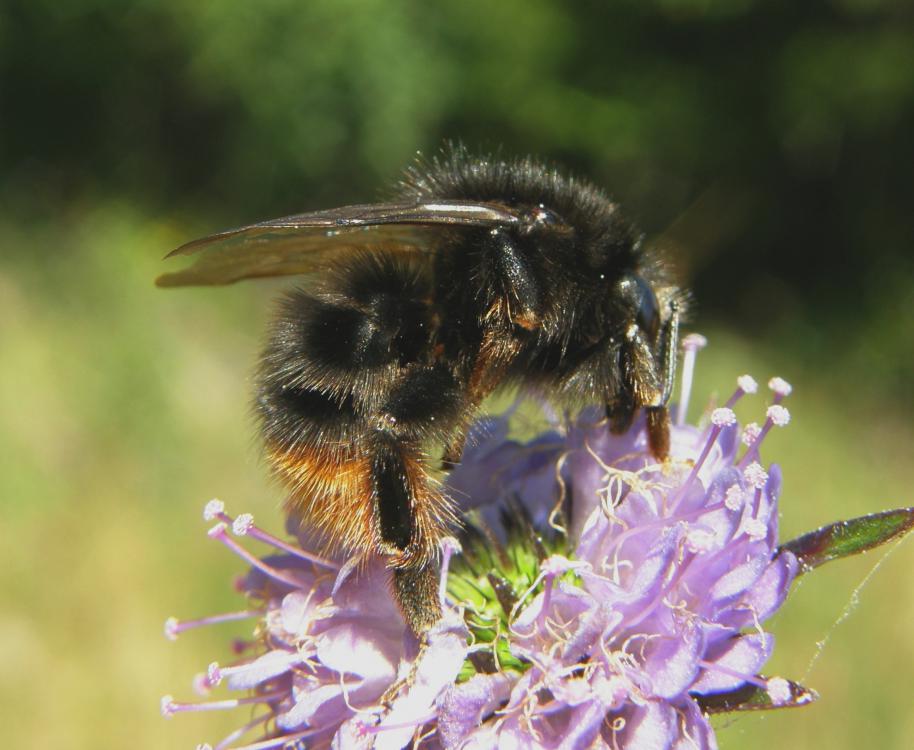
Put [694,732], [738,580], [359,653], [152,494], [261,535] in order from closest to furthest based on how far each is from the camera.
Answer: [694,732], [738,580], [359,653], [261,535], [152,494]

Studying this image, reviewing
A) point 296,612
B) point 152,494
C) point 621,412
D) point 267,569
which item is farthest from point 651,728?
point 152,494

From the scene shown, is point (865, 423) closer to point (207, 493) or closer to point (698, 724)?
point (207, 493)

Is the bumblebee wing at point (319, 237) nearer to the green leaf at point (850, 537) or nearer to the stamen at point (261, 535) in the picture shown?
the stamen at point (261, 535)

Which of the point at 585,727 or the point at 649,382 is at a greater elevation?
the point at 649,382

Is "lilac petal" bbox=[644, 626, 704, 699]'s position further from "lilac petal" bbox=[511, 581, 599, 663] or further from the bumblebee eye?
the bumblebee eye

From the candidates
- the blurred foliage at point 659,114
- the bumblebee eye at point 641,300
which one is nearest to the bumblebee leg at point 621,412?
the bumblebee eye at point 641,300

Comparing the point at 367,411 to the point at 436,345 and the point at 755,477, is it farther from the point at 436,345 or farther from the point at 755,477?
the point at 755,477

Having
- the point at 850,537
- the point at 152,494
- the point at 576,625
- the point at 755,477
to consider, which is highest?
the point at 152,494

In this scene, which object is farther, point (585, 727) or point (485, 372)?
point (485, 372)
